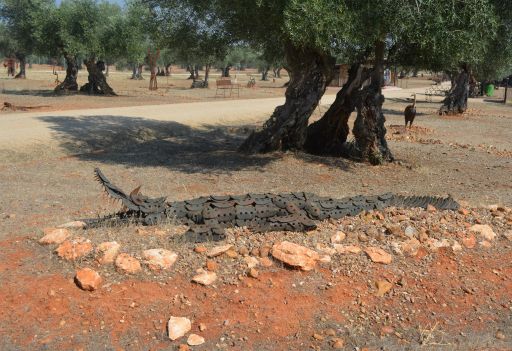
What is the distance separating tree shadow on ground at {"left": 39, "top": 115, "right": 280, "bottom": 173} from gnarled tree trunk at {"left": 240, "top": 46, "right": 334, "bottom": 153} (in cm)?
41

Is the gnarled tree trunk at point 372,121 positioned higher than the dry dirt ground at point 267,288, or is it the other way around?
the gnarled tree trunk at point 372,121

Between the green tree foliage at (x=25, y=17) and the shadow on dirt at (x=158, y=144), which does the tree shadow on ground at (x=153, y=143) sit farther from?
the green tree foliage at (x=25, y=17)

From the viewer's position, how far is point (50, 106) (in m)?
20.1

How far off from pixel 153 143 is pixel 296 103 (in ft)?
14.5

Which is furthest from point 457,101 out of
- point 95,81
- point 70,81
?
point 70,81

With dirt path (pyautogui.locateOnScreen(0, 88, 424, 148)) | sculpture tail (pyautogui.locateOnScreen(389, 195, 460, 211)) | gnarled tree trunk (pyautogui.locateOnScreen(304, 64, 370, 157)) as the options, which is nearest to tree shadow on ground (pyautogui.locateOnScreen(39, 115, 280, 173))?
dirt path (pyautogui.locateOnScreen(0, 88, 424, 148))

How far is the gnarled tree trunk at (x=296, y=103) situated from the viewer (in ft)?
35.8

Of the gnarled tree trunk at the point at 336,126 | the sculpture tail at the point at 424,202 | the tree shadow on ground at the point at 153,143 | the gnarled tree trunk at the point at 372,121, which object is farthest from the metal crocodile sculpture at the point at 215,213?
the gnarled tree trunk at the point at 336,126

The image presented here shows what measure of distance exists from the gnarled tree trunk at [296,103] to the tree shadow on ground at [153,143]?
1.36 feet

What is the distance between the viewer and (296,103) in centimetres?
1128

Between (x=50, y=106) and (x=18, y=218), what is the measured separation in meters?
15.0

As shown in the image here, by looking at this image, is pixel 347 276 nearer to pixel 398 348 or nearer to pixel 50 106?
pixel 398 348

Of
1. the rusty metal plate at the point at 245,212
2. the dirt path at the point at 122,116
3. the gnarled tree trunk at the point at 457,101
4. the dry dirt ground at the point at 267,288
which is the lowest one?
the dry dirt ground at the point at 267,288

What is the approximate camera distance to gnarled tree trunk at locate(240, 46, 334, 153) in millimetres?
10914
